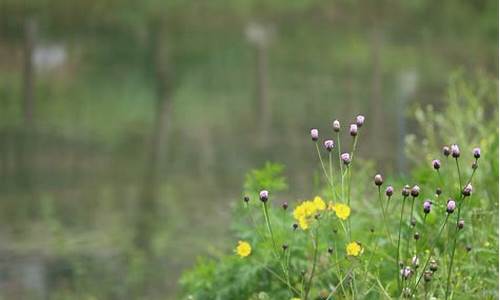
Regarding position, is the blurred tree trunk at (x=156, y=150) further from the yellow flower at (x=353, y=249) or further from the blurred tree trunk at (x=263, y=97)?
the yellow flower at (x=353, y=249)

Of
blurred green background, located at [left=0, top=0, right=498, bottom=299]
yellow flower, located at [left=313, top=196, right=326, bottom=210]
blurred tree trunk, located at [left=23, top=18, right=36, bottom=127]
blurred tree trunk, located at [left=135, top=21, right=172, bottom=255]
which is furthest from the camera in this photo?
blurred tree trunk, located at [left=23, top=18, right=36, bottom=127]

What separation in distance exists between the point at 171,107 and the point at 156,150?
3079mm

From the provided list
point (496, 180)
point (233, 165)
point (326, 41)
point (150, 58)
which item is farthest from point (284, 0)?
point (496, 180)

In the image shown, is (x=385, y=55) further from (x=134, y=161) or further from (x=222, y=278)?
(x=222, y=278)

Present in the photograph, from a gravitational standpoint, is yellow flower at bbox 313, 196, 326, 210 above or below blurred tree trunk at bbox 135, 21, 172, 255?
above

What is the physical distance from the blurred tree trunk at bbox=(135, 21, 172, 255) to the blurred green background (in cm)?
3

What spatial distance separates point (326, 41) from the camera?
23906 mm

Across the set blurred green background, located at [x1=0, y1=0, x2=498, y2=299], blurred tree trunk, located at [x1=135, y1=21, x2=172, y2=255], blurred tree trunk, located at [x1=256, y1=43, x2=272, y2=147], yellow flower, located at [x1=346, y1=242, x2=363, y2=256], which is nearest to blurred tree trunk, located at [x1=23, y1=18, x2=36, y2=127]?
blurred green background, located at [x1=0, y1=0, x2=498, y2=299]

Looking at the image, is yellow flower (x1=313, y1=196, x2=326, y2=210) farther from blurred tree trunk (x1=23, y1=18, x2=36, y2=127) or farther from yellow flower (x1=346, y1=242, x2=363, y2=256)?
blurred tree trunk (x1=23, y1=18, x2=36, y2=127)

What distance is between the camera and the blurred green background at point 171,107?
313 inches

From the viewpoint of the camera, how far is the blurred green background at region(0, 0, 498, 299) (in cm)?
796

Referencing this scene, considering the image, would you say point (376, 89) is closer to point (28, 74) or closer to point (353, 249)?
point (28, 74)

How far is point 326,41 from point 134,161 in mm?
13229

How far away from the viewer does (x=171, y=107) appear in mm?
14906
